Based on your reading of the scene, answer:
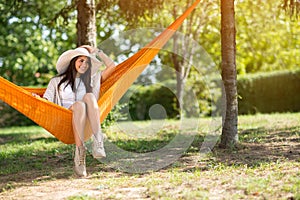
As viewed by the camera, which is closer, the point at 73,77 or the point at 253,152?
the point at 73,77

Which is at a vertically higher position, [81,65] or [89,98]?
[81,65]

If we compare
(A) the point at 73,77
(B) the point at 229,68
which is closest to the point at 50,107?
(A) the point at 73,77

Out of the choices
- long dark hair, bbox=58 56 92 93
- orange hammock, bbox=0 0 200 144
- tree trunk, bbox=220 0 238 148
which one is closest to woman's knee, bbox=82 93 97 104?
orange hammock, bbox=0 0 200 144

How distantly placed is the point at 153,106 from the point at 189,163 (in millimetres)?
7257

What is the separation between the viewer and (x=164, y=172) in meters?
3.59

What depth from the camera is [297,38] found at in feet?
41.2

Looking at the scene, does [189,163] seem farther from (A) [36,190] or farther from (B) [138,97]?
(B) [138,97]

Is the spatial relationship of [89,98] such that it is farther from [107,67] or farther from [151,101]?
[151,101]

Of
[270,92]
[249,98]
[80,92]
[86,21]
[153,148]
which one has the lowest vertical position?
[153,148]

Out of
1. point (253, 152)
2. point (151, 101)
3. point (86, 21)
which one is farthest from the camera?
point (151, 101)

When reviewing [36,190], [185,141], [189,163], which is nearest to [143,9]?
[185,141]

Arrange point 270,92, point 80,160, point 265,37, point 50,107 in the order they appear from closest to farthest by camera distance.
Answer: point 50,107 → point 80,160 → point 270,92 → point 265,37

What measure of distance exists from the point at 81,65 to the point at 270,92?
730 cm

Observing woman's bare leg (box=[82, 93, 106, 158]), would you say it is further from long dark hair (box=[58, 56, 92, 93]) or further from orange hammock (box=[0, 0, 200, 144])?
long dark hair (box=[58, 56, 92, 93])
